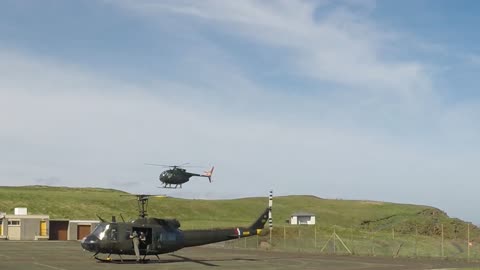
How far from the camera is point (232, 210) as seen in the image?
141m

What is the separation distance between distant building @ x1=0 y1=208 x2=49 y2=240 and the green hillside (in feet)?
46.3

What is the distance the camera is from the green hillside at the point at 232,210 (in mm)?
110000

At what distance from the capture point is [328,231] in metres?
85.3

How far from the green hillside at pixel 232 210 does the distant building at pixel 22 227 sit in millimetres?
14102

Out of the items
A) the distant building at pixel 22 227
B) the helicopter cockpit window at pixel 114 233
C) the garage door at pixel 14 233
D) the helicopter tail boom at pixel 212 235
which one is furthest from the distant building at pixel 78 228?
the helicopter cockpit window at pixel 114 233

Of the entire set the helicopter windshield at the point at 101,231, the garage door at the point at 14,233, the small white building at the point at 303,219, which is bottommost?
the garage door at the point at 14,233

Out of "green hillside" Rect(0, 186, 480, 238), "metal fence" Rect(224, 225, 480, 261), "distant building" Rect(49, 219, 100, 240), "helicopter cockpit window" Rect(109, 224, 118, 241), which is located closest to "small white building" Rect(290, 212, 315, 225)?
"green hillside" Rect(0, 186, 480, 238)

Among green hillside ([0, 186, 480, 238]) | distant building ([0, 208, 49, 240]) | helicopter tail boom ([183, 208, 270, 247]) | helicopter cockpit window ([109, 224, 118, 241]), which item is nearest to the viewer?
helicopter cockpit window ([109, 224, 118, 241])

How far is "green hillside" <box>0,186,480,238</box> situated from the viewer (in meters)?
110

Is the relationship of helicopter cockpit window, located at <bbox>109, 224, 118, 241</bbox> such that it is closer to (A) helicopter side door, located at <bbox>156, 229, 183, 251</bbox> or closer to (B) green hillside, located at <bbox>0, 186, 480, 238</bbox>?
Answer: (A) helicopter side door, located at <bbox>156, 229, 183, 251</bbox>

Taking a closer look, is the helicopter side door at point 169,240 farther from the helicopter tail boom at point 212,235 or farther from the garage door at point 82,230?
the garage door at point 82,230

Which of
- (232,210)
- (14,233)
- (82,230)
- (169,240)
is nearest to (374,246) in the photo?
(169,240)

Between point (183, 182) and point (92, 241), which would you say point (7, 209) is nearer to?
point (183, 182)

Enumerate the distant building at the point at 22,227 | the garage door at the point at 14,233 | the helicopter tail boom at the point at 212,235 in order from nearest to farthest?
the helicopter tail boom at the point at 212,235, the distant building at the point at 22,227, the garage door at the point at 14,233
